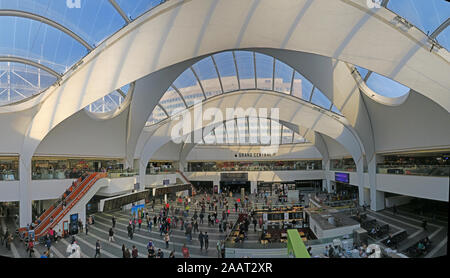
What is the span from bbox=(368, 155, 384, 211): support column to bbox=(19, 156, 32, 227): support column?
2522cm

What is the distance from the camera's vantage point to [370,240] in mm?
14078

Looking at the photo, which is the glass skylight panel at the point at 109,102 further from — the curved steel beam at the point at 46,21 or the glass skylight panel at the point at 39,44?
the curved steel beam at the point at 46,21

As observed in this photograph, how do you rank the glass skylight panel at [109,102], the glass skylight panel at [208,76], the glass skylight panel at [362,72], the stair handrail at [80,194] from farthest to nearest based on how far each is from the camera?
1. the glass skylight panel at [208,76]
2. the glass skylight panel at [109,102]
3. the glass skylight panel at [362,72]
4. the stair handrail at [80,194]

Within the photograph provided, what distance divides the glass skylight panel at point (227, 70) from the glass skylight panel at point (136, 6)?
1006 centimetres

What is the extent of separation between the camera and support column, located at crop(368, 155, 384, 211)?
71.0 feet

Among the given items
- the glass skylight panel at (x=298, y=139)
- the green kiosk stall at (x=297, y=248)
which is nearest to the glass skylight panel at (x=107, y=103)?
the green kiosk stall at (x=297, y=248)

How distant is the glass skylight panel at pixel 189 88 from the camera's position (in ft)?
77.6

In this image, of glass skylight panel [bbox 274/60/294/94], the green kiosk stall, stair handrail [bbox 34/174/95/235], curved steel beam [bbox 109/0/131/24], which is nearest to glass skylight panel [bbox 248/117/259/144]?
glass skylight panel [bbox 274/60/294/94]

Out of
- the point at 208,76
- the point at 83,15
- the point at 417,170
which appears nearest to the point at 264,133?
the point at 208,76

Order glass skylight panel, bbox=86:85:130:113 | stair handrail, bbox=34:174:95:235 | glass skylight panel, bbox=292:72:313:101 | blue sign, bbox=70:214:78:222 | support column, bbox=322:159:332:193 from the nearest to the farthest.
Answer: stair handrail, bbox=34:174:95:235 → blue sign, bbox=70:214:78:222 → glass skylight panel, bbox=86:85:130:113 → glass skylight panel, bbox=292:72:313:101 → support column, bbox=322:159:332:193

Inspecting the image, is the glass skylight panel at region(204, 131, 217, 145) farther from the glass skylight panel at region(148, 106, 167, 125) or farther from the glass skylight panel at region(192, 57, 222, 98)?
the glass skylight panel at region(192, 57, 222, 98)

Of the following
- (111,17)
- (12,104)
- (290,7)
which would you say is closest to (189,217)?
(12,104)

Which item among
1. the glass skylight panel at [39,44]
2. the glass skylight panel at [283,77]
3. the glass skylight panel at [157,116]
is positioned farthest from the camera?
the glass skylight panel at [157,116]

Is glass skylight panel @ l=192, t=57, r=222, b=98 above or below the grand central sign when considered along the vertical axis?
above
